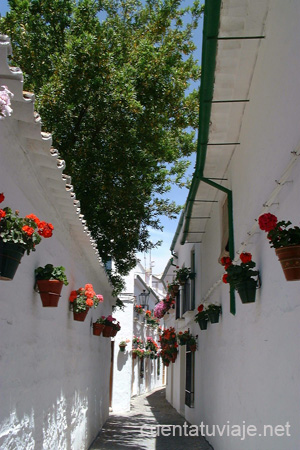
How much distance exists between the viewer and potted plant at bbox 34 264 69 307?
15.8 feet

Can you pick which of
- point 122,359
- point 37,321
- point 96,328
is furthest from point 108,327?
point 122,359

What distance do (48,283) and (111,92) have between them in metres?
4.83

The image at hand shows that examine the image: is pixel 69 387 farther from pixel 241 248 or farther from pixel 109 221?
pixel 109 221

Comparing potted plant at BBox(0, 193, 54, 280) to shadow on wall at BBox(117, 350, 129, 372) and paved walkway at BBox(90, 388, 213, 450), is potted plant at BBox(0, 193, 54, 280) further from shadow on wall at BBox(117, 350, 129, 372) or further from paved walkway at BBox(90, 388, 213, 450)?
shadow on wall at BBox(117, 350, 129, 372)

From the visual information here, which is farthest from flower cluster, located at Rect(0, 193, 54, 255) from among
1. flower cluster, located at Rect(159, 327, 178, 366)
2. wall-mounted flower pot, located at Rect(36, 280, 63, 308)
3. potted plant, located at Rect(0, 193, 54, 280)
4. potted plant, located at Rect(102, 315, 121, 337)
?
flower cluster, located at Rect(159, 327, 178, 366)

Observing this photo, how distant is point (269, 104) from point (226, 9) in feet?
3.15

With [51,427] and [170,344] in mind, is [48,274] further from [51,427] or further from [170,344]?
[170,344]

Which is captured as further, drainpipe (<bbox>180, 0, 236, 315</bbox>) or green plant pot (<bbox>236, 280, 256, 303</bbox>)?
green plant pot (<bbox>236, 280, 256, 303</bbox>)

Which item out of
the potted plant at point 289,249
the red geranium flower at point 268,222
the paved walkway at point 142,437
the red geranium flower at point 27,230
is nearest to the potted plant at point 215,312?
the paved walkway at point 142,437

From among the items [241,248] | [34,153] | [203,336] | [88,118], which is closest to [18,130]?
[34,153]

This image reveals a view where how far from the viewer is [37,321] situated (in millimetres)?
4926

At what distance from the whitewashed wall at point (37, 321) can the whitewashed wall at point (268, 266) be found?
6.84ft

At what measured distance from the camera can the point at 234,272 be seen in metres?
4.84

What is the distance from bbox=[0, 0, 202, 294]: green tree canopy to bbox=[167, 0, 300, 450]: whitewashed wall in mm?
2861
